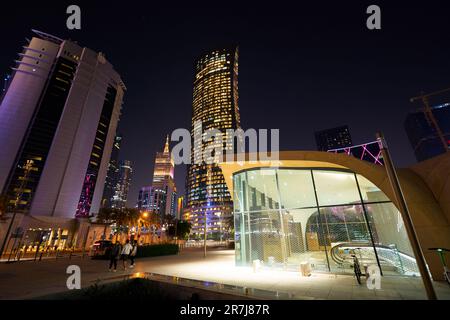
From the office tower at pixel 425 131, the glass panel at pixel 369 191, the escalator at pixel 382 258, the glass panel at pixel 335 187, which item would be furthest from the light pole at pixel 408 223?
the office tower at pixel 425 131

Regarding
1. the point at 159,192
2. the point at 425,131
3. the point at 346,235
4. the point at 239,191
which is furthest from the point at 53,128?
the point at 425,131

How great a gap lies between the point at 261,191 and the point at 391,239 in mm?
8614

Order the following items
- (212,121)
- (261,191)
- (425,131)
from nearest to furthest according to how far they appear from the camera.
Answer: (261,191) → (425,131) → (212,121)

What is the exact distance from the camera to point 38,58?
56812 mm

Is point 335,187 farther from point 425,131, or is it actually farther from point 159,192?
point 159,192

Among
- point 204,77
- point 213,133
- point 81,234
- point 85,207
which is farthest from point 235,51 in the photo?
point 81,234

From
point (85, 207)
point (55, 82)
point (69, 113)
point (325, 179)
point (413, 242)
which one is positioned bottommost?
point (413, 242)

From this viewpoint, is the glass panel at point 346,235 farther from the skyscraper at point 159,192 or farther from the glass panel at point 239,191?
the skyscraper at point 159,192

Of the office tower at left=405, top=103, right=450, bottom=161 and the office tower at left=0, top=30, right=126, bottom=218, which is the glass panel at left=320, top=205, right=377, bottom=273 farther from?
the office tower at left=405, top=103, right=450, bottom=161

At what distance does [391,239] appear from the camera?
12.6 m

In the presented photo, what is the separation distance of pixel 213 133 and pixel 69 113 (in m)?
103

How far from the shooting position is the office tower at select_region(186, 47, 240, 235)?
144625 millimetres

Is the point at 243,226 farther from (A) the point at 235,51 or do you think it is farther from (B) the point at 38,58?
(A) the point at 235,51

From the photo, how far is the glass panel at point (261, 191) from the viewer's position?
43.3 ft
